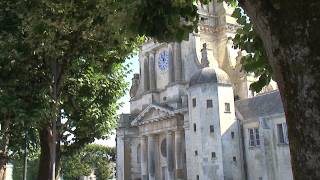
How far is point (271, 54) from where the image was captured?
344 cm

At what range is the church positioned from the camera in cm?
3697

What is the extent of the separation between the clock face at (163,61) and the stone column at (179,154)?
992 centimetres

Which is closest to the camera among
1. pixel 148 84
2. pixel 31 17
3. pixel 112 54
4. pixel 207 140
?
pixel 31 17

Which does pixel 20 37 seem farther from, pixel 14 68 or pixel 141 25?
pixel 141 25

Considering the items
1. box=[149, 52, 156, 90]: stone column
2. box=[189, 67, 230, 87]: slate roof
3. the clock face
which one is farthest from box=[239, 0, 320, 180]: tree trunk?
box=[149, 52, 156, 90]: stone column

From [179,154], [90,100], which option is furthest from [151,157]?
[90,100]

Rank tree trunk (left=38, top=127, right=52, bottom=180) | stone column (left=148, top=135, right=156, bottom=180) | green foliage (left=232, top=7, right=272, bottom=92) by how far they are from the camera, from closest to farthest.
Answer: green foliage (left=232, top=7, right=272, bottom=92), tree trunk (left=38, top=127, right=52, bottom=180), stone column (left=148, top=135, right=156, bottom=180)

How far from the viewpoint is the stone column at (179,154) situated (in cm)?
4400

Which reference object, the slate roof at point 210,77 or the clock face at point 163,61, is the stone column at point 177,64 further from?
the slate roof at point 210,77

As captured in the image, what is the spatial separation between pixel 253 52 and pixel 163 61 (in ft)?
149

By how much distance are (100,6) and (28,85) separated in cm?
463

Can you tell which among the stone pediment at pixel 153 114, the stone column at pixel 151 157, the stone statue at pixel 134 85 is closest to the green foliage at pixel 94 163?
the stone statue at pixel 134 85

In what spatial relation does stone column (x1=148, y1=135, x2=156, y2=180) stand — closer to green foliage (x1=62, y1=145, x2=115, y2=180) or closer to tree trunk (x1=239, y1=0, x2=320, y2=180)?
A: green foliage (x1=62, y1=145, x2=115, y2=180)

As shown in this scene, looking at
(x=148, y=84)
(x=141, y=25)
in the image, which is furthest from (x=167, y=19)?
(x=148, y=84)
